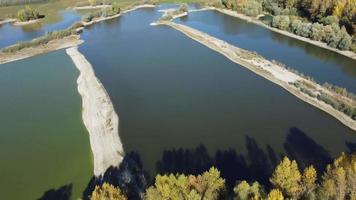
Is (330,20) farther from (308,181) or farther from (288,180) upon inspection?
(288,180)

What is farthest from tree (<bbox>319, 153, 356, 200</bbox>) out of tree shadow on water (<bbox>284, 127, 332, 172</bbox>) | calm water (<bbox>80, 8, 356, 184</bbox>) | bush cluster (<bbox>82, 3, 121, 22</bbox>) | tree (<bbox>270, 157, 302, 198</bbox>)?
bush cluster (<bbox>82, 3, 121, 22</bbox>)

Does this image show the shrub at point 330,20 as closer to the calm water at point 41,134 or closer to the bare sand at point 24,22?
the calm water at point 41,134

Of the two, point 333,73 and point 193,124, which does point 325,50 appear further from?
point 193,124

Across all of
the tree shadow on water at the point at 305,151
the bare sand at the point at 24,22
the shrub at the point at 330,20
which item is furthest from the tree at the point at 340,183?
the bare sand at the point at 24,22

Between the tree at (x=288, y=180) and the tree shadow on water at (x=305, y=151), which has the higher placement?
the tree at (x=288, y=180)

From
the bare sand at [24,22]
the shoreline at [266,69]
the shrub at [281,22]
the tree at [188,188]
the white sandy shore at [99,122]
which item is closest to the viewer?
the tree at [188,188]

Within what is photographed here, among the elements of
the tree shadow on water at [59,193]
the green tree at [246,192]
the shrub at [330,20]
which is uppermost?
the shrub at [330,20]

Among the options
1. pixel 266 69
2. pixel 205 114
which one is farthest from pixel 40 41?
pixel 266 69

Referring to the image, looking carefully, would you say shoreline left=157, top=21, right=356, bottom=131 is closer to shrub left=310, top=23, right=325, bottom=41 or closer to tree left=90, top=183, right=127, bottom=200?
shrub left=310, top=23, right=325, bottom=41
